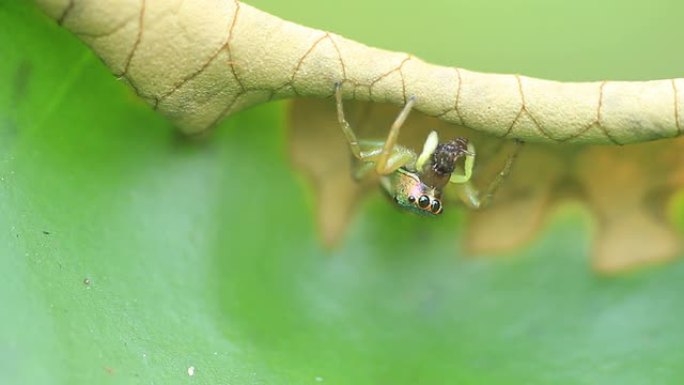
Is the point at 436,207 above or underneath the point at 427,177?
underneath

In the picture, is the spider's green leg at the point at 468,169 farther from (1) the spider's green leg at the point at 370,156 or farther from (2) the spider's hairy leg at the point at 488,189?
(1) the spider's green leg at the point at 370,156

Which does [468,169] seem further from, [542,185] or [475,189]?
[542,185]

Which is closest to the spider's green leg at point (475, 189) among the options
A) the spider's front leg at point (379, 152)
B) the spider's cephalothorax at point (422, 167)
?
the spider's cephalothorax at point (422, 167)

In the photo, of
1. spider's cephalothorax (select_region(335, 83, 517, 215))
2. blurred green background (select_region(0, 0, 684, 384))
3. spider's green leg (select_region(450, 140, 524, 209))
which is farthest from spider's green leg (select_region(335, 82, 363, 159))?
spider's green leg (select_region(450, 140, 524, 209))

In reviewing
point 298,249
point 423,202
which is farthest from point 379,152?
point 298,249

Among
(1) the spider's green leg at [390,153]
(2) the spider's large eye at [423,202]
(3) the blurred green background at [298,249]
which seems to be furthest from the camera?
(2) the spider's large eye at [423,202]

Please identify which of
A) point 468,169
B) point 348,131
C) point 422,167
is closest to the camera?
point 348,131

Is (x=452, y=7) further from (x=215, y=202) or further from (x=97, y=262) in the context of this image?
(x=97, y=262)
